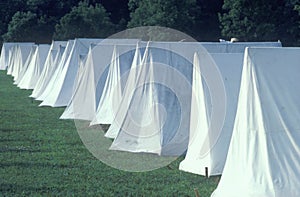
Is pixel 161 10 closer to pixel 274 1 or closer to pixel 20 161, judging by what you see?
pixel 274 1

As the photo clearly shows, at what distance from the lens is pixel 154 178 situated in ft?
33.0

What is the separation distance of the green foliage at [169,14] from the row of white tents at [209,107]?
31646 millimetres

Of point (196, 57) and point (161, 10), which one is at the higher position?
point (196, 57)

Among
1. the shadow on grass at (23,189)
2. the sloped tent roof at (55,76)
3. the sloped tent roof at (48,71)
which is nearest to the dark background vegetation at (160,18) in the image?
the sloped tent roof at (48,71)

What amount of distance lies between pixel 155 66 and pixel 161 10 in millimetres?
38677

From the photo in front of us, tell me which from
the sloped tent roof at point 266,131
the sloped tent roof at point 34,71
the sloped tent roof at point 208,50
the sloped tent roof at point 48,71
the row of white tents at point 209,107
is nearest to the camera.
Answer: the sloped tent roof at point 266,131

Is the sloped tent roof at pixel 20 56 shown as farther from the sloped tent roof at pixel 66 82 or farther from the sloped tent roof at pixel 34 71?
the sloped tent roof at pixel 66 82

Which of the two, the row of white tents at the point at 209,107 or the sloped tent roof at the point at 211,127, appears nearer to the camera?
the row of white tents at the point at 209,107

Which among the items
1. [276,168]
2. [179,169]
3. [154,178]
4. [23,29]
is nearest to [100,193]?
[154,178]

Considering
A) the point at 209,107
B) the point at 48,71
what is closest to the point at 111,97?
the point at 209,107

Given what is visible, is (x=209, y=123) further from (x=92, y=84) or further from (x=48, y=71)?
(x=48, y=71)

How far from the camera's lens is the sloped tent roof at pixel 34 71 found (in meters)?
31.7

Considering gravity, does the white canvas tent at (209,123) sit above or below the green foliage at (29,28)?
above

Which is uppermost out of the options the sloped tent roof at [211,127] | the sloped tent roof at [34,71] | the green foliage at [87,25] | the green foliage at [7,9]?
the sloped tent roof at [211,127]
